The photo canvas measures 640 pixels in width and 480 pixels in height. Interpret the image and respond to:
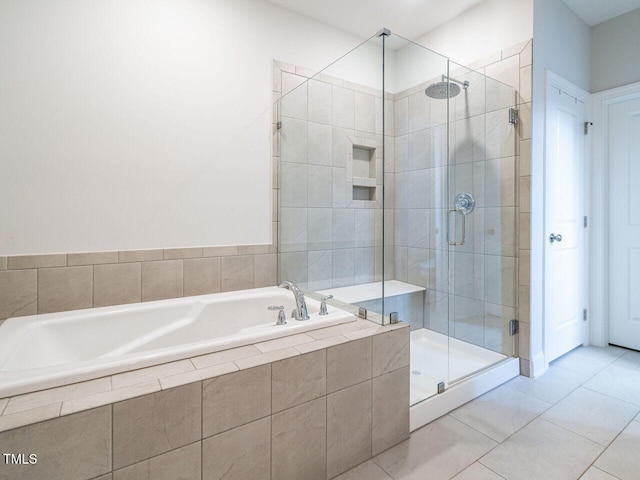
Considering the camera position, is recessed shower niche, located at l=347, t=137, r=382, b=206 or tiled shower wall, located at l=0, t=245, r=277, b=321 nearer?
tiled shower wall, located at l=0, t=245, r=277, b=321

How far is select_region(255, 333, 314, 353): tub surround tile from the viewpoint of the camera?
1.35m

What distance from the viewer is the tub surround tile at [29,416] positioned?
2.83ft

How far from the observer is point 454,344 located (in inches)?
89.7

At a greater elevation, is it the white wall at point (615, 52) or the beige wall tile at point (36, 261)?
the white wall at point (615, 52)

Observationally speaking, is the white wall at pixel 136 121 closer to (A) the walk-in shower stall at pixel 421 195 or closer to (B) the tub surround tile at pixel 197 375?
(A) the walk-in shower stall at pixel 421 195

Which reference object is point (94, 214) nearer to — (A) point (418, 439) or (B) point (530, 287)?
(A) point (418, 439)

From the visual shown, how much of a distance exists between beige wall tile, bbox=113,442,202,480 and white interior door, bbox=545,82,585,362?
2412 mm

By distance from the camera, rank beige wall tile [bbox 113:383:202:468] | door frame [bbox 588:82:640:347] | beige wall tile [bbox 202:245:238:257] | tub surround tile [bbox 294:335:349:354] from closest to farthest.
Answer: beige wall tile [bbox 113:383:202:468] → tub surround tile [bbox 294:335:349:354] → beige wall tile [bbox 202:245:238:257] → door frame [bbox 588:82:640:347]

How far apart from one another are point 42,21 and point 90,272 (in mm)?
1292

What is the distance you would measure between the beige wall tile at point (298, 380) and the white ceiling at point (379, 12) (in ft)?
7.97

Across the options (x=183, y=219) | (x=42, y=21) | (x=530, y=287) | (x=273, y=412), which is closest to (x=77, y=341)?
(x=183, y=219)

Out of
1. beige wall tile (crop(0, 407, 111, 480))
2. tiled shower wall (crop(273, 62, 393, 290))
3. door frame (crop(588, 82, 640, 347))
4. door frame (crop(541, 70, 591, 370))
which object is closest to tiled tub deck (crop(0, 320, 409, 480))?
beige wall tile (crop(0, 407, 111, 480))

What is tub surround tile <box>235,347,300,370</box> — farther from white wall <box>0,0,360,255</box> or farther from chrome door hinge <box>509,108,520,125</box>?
chrome door hinge <box>509,108,520,125</box>

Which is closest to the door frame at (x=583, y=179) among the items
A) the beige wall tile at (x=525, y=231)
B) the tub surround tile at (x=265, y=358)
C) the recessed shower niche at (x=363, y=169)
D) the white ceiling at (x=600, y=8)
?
the beige wall tile at (x=525, y=231)
